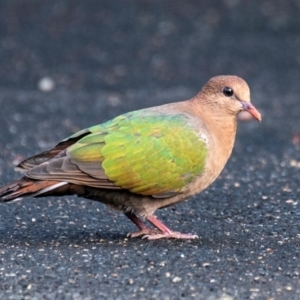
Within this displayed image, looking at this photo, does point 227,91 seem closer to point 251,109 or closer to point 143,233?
point 251,109

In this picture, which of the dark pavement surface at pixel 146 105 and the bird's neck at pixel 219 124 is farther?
the bird's neck at pixel 219 124

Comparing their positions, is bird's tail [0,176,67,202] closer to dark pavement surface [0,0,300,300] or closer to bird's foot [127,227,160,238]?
dark pavement surface [0,0,300,300]

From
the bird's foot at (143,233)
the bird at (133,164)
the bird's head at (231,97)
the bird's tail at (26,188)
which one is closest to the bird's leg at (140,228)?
the bird's foot at (143,233)

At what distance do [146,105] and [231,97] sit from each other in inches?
221

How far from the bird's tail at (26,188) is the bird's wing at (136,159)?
5cm

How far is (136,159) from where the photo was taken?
5.66 meters

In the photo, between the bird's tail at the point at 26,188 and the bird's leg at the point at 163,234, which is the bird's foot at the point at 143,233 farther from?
the bird's tail at the point at 26,188

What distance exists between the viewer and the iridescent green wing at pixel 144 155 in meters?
5.65

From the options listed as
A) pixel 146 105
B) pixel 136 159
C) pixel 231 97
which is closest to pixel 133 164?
pixel 136 159

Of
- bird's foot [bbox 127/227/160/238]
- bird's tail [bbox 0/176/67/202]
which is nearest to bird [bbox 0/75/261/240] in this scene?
bird's tail [bbox 0/176/67/202]

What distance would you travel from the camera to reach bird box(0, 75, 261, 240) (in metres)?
5.64

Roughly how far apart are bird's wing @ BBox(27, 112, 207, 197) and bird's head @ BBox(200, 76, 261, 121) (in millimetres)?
492

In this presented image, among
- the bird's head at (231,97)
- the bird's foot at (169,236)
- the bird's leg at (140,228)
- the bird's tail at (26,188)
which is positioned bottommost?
the bird's foot at (169,236)

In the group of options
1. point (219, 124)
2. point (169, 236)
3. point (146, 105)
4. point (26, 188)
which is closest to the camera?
point (26, 188)
